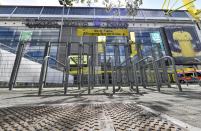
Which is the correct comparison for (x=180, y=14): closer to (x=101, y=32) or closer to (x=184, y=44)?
(x=184, y=44)

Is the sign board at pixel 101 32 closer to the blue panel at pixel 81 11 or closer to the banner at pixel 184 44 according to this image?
the banner at pixel 184 44

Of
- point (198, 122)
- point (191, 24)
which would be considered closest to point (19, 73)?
point (198, 122)

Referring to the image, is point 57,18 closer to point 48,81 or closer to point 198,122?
point 48,81

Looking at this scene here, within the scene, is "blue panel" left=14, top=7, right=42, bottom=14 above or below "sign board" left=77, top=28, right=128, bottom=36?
above

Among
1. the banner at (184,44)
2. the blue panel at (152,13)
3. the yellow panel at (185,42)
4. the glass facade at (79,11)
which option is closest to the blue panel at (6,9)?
the glass facade at (79,11)

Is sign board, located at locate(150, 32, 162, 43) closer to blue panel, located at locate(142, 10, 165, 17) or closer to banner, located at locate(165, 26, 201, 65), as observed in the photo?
banner, located at locate(165, 26, 201, 65)

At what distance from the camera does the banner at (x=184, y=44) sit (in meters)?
26.7

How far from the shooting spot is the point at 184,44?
92.1 ft

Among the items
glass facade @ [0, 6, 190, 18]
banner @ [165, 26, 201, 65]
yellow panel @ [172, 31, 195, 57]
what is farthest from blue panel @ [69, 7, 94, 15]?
yellow panel @ [172, 31, 195, 57]

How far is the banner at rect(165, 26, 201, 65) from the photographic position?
26.7m

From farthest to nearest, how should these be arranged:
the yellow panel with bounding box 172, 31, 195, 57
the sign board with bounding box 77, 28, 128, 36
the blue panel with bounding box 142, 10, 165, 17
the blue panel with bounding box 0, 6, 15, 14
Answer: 1. the blue panel with bounding box 142, 10, 165, 17
2. the blue panel with bounding box 0, 6, 15, 14
3. the yellow panel with bounding box 172, 31, 195, 57
4. the sign board with bounding box 77, 28, 128, 36

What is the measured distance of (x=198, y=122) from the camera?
3.81 feet

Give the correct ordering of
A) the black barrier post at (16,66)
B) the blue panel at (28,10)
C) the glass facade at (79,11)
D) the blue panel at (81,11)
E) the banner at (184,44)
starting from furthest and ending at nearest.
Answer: the blue panel at (81,11) → the blue panel at (28,10) → the glass facade at (79,11) → the banner at (184,44) → the black barrier post at (16,66)

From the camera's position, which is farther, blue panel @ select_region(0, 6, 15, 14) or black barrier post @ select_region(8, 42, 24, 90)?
blue panel @ select_region(0, 6, 15, 14)
